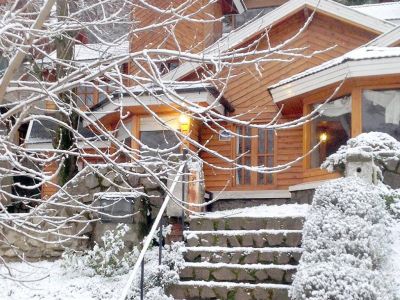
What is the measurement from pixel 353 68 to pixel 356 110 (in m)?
0.88

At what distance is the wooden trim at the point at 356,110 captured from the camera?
11.1m

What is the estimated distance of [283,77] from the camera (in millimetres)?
14305

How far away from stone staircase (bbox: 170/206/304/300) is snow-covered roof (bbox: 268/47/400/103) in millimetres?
3329

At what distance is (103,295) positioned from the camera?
28.0ft

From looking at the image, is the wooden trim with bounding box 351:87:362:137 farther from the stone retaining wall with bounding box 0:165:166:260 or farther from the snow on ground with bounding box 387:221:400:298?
the stone retaining wall with bounding box 0:165:166:260

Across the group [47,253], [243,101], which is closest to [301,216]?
[47,253]

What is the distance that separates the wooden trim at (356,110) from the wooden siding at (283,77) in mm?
2383

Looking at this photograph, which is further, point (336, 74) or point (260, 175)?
point (260, 175)

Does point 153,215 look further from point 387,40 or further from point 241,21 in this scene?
point 241,21

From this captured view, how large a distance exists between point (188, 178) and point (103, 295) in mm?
2293

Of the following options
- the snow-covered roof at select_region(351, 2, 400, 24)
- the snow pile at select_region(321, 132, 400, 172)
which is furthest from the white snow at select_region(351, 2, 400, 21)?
the snow pile at select_region(321, 132, 400, 172)

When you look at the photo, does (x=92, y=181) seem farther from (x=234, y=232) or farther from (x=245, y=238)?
(x=245, y=238)

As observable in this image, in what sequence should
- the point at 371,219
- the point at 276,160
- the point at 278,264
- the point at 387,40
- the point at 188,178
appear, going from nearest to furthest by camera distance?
the point at 371,219 < the point at 278,264 < the point at 188,178 < the point at 387,40 < the point at 276,160

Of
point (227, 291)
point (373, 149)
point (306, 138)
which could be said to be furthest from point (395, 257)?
point (306, 138)
